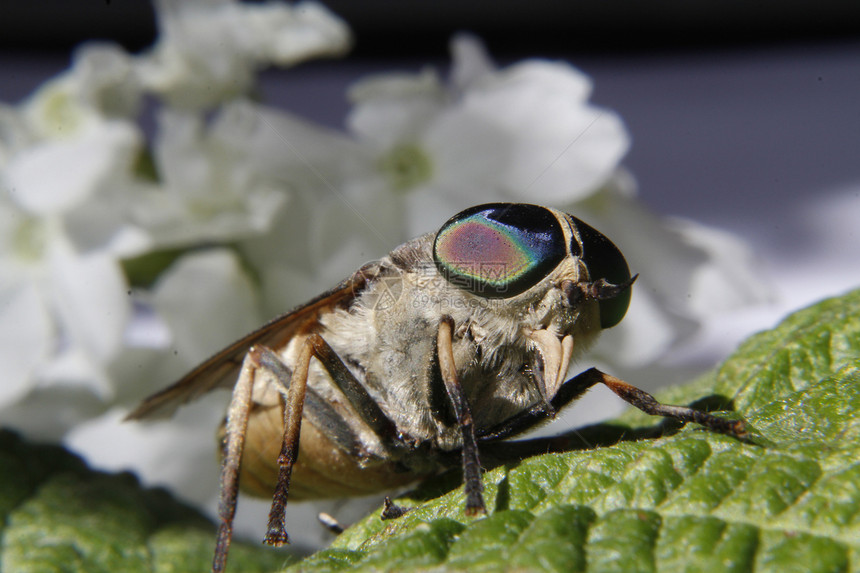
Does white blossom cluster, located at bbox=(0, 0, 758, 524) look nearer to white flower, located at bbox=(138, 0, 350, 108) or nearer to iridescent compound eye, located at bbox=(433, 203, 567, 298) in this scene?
white flower, located at bbox=(138, 0, 350, 108)

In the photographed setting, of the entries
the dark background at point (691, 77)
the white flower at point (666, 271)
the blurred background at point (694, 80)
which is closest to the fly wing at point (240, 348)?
the white flower at point (666, 271)

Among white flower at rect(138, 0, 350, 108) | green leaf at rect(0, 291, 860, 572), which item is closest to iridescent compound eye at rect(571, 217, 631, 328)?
green leaf at rect(0, 291, 860, 572)

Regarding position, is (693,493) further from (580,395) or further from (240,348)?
(240,348)

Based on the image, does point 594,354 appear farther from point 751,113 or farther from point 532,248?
point 751,113

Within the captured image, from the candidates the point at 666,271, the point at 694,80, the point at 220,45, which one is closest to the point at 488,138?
the point at 666,271

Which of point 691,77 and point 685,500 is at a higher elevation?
point 685,500

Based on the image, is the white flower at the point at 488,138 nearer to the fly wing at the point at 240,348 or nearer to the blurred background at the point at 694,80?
the fly wing at the point at 240,348

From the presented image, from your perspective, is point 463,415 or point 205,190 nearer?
point 463,415
